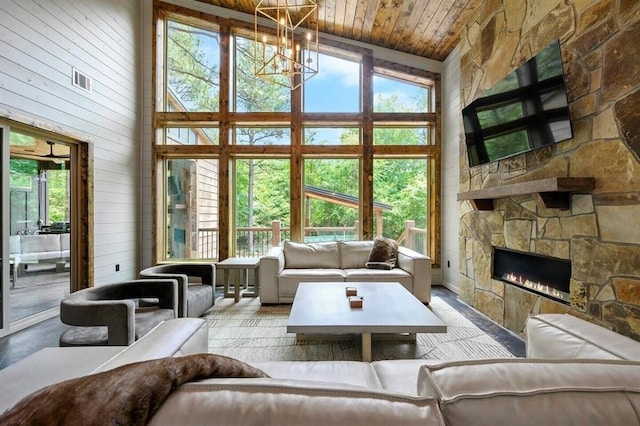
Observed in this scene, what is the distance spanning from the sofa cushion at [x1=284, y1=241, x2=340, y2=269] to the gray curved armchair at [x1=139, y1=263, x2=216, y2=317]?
1.14 metres

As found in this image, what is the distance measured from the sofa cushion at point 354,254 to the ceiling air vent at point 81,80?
12.8 feet

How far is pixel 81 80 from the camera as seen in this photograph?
381cm

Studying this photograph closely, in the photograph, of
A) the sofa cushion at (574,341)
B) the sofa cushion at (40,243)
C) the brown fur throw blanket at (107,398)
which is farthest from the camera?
the sofa cushion at (40,243)

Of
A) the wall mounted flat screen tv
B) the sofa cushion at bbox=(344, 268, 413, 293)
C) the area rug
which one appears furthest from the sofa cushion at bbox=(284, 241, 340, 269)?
the wall mounted flat screen tv

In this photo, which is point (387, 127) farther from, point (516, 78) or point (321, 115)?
point (516, 78)

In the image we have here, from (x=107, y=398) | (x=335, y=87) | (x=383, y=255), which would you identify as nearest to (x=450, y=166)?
(x=383, y=255)

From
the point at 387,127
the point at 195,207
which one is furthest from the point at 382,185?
the point at 195,207

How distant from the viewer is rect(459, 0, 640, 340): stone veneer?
200cm

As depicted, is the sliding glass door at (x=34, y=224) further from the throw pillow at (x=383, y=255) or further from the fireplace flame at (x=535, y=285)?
the fireplace flame at (x=535, y=285)

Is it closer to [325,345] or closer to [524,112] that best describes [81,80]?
[325,345]

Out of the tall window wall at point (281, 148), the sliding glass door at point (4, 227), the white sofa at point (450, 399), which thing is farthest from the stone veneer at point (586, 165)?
the sliding glass door at point (4, 227)

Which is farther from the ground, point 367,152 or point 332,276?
point 367,152

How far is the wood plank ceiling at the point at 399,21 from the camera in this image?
4008mm

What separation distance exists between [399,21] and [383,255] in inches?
131
